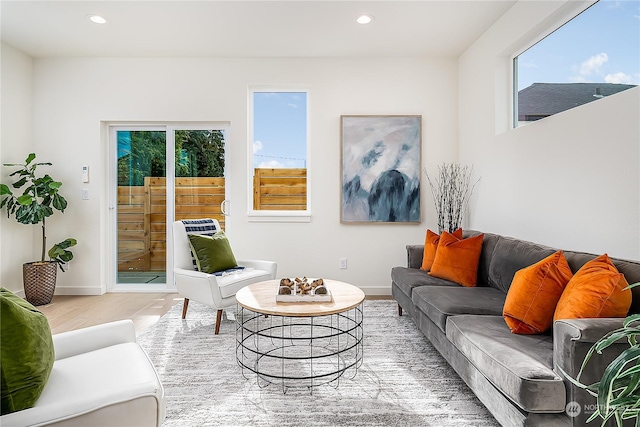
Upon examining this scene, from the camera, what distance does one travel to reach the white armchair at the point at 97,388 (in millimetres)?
1130

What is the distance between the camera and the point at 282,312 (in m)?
2.04

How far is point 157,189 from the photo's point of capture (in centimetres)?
445

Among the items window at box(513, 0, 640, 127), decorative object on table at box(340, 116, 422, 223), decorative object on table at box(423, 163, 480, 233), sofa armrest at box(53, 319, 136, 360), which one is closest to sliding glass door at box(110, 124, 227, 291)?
decorative object on table at box(340, 116, 422, 223)

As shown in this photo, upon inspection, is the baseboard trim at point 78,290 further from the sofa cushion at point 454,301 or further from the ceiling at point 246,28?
the sofa cushion at point 454,301

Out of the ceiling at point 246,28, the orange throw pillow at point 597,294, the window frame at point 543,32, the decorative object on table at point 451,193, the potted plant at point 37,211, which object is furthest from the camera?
the decorative object on table at point 451,193

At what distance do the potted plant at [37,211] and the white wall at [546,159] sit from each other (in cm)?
448

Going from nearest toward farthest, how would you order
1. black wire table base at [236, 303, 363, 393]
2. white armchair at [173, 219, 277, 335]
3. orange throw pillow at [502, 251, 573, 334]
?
orange throw pillow at [502, 251, 573, 334] → black wire table base at [236, 303, 363, 393] → white armchair at [173, 219, 277, 335]

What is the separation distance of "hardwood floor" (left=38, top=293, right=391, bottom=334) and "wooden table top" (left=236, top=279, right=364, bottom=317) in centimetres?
134

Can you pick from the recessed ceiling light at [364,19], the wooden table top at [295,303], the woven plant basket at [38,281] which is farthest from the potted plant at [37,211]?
the recessed ceiling light at [364,19]

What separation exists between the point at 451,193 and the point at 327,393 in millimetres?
2849

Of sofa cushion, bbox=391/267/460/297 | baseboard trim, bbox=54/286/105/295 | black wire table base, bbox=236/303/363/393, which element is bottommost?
black wire table base, bbox=236/303/363/393

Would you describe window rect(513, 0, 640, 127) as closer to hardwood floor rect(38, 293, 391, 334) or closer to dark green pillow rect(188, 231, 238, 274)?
hardwood floor rect(38, 293, 391, 334)

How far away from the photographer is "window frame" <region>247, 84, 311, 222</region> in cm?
430

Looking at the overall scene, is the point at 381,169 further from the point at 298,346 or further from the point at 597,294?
the point at 597,294
